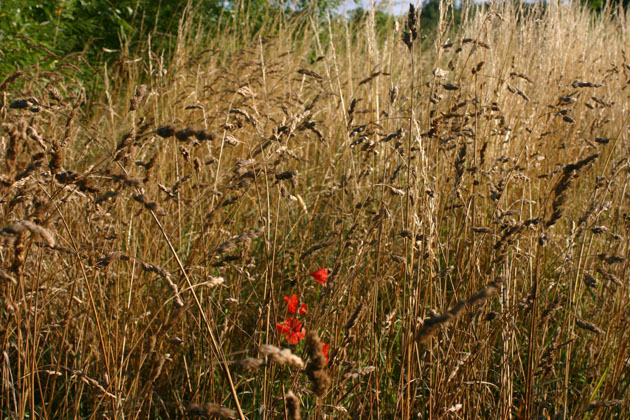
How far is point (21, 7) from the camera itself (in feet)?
14.1

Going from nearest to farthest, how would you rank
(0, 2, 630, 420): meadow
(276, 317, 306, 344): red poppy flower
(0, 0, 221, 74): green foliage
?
(0, 2, 630, 420): meadow
(276, 317, 306, 344): red poppy flower
(0, 0, 221, 74): green foliage

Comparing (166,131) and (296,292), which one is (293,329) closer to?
(296,292)

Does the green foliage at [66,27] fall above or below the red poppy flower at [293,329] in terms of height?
above

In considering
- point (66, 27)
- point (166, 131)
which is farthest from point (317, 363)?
point (66, 27)

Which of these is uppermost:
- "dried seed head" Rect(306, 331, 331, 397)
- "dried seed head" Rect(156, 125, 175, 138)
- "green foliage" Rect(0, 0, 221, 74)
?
"green foliage" Rect(0, 0, 221, 74)

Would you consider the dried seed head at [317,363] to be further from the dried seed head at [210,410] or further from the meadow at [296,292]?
the dried seed head at [210,410]

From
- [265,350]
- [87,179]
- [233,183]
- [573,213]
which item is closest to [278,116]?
[573,213]

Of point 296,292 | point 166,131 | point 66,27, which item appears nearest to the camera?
point 166,131

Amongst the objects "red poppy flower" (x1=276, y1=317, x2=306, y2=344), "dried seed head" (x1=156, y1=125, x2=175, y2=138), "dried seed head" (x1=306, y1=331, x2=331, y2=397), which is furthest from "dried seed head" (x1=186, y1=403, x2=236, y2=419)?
"red poppy flower" (x1=276, y1=317, x2=306, y2=344)

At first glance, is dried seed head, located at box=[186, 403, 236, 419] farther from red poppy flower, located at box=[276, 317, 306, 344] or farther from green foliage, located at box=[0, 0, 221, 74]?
green foliage, located at box=[0, 0, 221, 74]

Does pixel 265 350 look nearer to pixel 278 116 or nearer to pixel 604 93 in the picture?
pixel 278 116

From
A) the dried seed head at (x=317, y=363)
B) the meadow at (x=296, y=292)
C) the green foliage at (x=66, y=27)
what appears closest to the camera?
the dried seed head at (x=317, y=363)

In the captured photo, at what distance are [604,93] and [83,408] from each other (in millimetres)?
4488

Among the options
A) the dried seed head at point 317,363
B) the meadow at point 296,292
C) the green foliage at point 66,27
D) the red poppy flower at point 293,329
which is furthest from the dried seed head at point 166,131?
the green foliage at point 66,27
